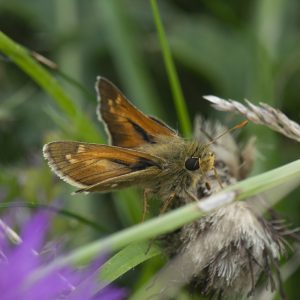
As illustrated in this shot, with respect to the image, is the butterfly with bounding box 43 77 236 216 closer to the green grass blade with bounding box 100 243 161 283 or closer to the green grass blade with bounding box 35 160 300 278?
the green grass blade with bounding box 100 243 161 283

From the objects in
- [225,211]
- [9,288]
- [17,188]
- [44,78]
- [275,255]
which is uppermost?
[44,78]

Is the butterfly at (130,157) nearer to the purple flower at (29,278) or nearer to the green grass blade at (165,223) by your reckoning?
the green grass blade at (165,223)

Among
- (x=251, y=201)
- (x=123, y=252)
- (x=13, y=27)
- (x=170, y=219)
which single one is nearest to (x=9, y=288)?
(x=170, y=219)

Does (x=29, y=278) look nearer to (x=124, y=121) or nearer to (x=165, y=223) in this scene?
(x=165, y=223)

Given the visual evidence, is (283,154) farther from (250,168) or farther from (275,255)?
(275,255)

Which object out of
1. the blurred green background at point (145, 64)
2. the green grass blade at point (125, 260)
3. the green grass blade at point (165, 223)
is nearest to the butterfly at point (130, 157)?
the green grass blade at point (125, 260)

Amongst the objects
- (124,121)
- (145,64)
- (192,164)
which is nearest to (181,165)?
(192,164)
